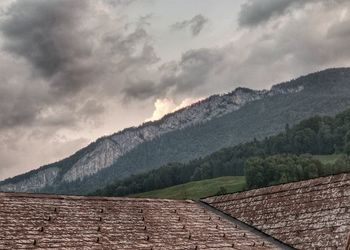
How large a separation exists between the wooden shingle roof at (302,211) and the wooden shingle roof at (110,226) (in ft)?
3.67

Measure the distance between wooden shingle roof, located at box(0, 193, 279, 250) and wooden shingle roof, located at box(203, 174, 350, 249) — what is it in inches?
44.1

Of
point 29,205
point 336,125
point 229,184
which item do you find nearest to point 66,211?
point 29,205

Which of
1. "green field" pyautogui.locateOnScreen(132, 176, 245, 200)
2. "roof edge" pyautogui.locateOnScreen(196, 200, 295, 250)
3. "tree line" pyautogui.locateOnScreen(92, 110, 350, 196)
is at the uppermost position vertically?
"tree line" pyautogui.locateOnScreen(92, 110, 350, 196)

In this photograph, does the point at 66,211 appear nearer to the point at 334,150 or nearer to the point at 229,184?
the point at 229,184

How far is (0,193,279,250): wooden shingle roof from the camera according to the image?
61.8 feet

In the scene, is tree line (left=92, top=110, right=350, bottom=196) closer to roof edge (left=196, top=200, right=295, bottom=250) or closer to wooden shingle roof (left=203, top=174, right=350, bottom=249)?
roof edge (left=196, top=200, right=295, bottom=250)

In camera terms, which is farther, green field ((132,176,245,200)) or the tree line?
the tree line

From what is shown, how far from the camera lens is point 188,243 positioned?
2181cm

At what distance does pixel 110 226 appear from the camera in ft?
71.5

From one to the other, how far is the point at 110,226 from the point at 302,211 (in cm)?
987

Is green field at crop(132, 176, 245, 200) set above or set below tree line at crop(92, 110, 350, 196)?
below

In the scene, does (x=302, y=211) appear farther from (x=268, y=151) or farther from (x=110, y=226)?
(x=268, y=151)

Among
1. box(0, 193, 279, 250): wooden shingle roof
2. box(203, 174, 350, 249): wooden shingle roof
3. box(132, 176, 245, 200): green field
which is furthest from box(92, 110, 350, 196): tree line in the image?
box(0, 193, 279, 250): wooden shingle roof

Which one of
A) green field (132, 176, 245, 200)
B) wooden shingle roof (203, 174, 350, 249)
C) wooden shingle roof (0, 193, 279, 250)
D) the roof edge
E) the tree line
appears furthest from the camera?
the tree line
